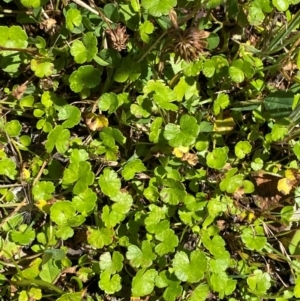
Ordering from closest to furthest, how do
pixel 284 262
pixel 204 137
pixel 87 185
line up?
pixel 87 185, pixel 204 137, pixel 284 262

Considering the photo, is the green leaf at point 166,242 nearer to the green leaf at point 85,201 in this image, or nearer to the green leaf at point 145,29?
the green leaf at point 85,201

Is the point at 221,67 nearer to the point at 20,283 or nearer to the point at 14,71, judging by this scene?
the point at 14,71

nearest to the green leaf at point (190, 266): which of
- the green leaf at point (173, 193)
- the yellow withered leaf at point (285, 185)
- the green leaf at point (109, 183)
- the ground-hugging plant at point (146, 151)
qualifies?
the ground-hugging plant at point (146, 151)

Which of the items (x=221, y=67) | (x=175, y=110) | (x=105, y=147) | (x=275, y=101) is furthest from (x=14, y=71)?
(x=275, y=101)

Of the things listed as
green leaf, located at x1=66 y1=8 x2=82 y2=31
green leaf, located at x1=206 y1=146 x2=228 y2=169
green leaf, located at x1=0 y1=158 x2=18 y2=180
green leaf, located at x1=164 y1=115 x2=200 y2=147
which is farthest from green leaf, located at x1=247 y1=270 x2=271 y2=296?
green leaf, located at x1=66 y1=8 x2=82 y2=31

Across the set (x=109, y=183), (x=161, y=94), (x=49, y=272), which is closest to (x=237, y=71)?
(x=161, y=94)

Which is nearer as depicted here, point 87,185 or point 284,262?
point 87,185
